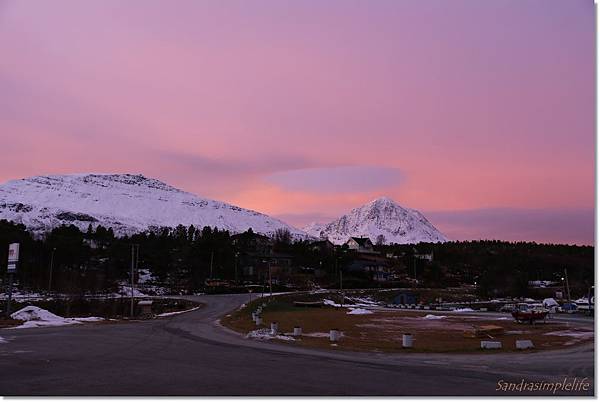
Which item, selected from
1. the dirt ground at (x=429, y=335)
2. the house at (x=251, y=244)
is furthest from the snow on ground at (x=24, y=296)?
the house at (x=251, y=244)

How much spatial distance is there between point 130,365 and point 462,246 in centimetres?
17467

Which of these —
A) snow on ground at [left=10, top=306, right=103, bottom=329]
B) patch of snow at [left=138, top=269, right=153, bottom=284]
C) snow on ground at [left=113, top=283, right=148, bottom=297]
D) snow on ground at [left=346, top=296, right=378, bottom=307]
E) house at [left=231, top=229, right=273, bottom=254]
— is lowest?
snow on ground at [left=10, top=306, right=103, bottom=329]

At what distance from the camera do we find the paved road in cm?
1400

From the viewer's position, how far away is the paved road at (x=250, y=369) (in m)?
14.0

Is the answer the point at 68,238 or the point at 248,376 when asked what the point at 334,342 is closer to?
the point at 248,376

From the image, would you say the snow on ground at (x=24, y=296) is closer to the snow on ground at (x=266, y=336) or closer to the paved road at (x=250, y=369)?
the snow on ground at (x=266, y=336)

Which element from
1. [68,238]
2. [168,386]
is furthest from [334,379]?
[68,238]

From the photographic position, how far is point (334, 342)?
2827cm

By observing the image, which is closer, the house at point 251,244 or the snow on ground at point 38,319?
the snow on ground at point 38,319

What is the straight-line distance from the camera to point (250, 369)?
1753 cm

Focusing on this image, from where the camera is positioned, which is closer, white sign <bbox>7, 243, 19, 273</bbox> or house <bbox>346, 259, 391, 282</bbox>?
white sign <bbox>7, 243, 19, 273</bbox>

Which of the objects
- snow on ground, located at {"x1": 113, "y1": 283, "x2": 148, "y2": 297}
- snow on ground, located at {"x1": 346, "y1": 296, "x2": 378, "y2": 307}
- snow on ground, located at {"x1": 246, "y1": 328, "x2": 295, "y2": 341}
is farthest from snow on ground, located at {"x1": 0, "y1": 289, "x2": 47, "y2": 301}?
snow on ground, located at {"x1": 246, "y1": 328, "x2": 295, "y2": 341}

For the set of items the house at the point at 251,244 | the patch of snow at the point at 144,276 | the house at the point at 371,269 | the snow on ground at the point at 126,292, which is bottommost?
the snow on ground at the point at 126,292

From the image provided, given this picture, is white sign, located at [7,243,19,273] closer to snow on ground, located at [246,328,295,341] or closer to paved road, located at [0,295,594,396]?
paved road, located at [0,295,594,396]
